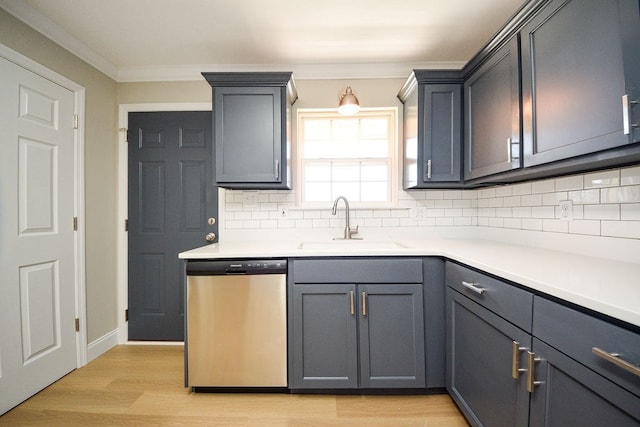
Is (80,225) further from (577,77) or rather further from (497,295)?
(577,77)

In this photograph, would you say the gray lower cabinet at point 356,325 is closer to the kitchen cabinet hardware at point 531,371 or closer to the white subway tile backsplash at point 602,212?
the kitchen cabinet hardware at point 531,371

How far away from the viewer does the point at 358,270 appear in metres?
1.81

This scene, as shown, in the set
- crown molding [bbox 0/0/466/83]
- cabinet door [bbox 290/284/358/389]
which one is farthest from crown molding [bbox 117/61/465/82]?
cabinet door [bbox 290/284/358/389]

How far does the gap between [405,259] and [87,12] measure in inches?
103

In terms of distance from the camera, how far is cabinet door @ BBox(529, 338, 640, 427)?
2.41 ft

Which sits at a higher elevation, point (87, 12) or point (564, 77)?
point (87, 12)

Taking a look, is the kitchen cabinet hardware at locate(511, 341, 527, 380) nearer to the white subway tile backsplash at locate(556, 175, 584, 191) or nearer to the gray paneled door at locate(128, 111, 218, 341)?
the white subway tile backsplash at locate(556, 175, 584, 191)

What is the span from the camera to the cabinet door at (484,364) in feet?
3.64

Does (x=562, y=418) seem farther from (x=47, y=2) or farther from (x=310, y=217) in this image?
(x=47, y=2)

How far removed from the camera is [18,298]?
1780 mm

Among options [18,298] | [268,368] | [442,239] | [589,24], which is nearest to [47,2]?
[18,298]

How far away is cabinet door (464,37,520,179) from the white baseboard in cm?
323

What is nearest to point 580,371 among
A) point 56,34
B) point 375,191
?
point 375,191

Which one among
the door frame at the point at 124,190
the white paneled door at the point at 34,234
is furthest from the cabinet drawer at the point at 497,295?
the white paneled door at the point at 34,234
